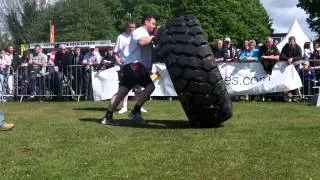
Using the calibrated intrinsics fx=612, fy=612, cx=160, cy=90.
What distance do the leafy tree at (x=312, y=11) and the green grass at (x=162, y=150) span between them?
45.5 metres

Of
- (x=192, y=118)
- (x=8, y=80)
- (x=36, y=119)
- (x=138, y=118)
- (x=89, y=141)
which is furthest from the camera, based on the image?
(x=8, y=80)

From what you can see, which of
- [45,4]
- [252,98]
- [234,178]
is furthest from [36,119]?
[45,4]

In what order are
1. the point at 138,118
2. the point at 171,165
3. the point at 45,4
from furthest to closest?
the point at 45,4 → the point at 138,118 → the point at 171,165

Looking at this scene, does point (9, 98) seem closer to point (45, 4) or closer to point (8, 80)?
point (8, 80)

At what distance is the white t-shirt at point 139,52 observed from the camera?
10.0m

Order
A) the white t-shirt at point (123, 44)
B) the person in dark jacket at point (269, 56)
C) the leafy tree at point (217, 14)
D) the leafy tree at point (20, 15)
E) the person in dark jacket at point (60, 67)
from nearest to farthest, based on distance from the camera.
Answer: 1. the white t-shirt at point (123, 44)
2. the person in dark jacket at point (269, 56)
3. the person in dark jacket at point (60, 67)
4. the leafy tree at point (217, 14)
5. the leafy tree at point (20, 15)

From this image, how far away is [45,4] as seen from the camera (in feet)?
265

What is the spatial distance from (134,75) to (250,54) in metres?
7.80

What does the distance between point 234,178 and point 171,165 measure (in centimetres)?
80

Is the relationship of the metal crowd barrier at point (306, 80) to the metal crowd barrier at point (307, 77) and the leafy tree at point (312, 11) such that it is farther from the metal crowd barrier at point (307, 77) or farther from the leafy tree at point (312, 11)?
the leafy tree at point (312, 11)

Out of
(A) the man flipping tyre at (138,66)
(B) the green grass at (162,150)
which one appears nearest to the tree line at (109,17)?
(A) the man flipping tyre at (138,66)

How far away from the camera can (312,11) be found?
54625mm

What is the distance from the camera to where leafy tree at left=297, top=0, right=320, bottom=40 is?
178 feet

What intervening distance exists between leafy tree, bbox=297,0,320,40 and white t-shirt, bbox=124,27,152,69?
151 feet
